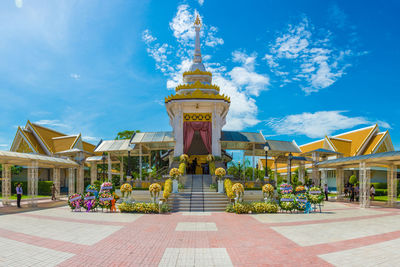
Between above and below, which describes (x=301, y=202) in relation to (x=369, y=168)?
below

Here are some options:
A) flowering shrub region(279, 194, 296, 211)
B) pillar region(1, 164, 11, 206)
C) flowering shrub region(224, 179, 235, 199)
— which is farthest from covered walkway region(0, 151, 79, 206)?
flowering shrub region(279, 194, 296, 211)

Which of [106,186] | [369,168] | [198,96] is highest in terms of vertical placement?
[198,96]

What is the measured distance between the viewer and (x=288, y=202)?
51.4ft

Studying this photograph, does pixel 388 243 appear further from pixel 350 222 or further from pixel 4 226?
pixel 4 226

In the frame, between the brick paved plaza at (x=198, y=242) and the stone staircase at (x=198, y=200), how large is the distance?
13.3 ft

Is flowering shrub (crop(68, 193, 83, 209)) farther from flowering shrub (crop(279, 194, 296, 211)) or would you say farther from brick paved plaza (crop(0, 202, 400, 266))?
flowering shrub (crop(279, 194, 296, 211))

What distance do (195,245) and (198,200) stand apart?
30.3ft

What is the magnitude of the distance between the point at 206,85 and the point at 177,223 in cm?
1936

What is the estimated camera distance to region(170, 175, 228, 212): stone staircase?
16453 mm

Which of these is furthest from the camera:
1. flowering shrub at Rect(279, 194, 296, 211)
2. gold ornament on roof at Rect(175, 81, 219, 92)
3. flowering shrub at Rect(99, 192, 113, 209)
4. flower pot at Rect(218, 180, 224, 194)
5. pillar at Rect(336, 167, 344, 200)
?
gold ornament on roof at Rect(175, 81, 219, 92)

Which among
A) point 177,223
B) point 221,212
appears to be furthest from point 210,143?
point 177,223

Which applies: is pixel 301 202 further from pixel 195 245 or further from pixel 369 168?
pixel 195 245

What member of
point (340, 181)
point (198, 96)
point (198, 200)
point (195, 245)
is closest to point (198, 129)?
point (198, 96)

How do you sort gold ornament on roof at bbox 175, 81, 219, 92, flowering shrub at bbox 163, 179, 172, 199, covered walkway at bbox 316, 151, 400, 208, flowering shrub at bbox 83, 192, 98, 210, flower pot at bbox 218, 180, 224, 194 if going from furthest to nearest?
gold ornament on roof at bbox 175, 81, 219, 92, flower pot at bbox 218, 180, 224, 194, covered walkway at bbox 316, 151, 400, 208, flowering shrub at bbox 163, 179, 172, 199, flowering shrub at bbox 83, 192, 98, 210
